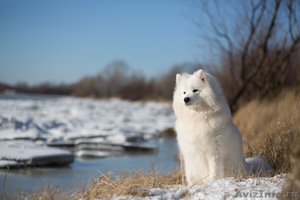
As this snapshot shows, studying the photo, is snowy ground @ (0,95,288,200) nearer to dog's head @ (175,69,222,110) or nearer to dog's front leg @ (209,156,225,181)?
dog's front leg @ (209,156,225,181)

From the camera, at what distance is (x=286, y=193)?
1.90 metres

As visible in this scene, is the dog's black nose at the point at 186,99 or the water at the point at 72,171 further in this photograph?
the water at the point at 72,171

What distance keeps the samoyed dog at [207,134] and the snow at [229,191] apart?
0.68ft

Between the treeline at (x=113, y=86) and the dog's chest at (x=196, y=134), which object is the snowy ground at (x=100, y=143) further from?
the treeline at (x=113, y=86)

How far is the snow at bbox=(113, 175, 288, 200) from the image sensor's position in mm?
2143

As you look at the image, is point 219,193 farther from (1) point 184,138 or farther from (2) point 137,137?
(2) point 137,137

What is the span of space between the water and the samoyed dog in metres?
0.80

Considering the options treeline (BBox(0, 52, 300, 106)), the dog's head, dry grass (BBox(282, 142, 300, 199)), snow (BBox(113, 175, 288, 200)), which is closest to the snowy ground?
snow (BBox(113, 175, 288, 200))

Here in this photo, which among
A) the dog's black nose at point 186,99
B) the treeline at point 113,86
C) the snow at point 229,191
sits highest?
the treeline at point 113,86

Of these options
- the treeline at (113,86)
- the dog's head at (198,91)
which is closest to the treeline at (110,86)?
the treeline at (113,86)

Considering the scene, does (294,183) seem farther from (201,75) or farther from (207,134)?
(201,75)

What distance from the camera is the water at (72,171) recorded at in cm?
378

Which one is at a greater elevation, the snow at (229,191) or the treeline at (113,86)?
the treeline at (113,86)

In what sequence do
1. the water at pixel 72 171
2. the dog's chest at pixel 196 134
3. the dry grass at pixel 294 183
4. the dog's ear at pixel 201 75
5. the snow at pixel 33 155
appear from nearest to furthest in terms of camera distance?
1. the dry grass at pixel 294 183
2. the dog's chest at pixel 196 134
3. the dog's ear at pixel 201 75
4. the water at pixel 72 171
5. the snow at pixel 33 155
